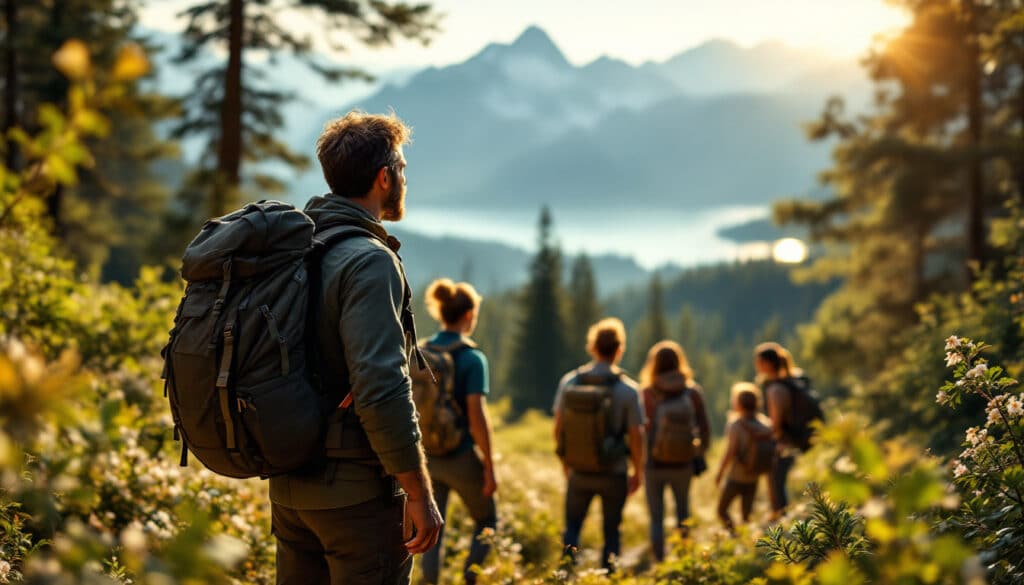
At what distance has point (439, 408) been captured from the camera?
17.5 feet

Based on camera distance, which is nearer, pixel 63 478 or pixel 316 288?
pixel 63 478

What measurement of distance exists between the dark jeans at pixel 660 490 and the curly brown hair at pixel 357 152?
527cm

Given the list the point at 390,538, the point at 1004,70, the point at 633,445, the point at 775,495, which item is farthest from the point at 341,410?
the point at 1004,70

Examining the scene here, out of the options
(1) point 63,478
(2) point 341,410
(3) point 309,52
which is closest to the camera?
(1) point 63,478

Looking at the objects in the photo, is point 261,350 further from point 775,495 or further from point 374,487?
point 775,495

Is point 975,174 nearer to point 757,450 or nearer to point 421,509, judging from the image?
point 757,450

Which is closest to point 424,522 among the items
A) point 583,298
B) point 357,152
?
point 357,152

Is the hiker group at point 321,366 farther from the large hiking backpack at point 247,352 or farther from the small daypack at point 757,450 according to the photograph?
the small daypack at point 757,450

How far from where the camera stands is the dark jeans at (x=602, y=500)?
643cm

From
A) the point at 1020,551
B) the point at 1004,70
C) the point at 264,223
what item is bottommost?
the point at 1020,551

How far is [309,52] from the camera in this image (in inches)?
552

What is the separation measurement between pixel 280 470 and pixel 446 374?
2.72 meters

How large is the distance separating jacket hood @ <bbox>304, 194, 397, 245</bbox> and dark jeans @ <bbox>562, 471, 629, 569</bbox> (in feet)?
13.0

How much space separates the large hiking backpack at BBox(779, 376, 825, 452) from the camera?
26.6ft
